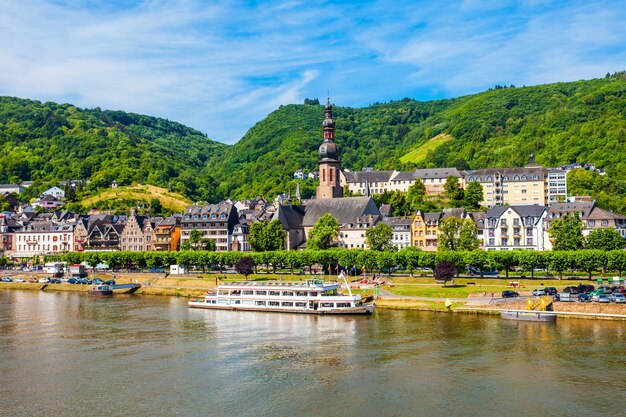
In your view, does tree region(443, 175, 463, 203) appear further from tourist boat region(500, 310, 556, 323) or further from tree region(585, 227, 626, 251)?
tourist boat region(500, 310, 556, 323)

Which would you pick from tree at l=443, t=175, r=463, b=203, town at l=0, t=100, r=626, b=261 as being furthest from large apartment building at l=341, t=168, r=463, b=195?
tree at l=443, t=175, r=463, b=203

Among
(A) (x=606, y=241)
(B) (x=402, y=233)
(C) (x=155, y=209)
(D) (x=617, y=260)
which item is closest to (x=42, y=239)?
(C) (x=155, y=209)

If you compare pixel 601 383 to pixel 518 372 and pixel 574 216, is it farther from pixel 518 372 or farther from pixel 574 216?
pixel 574 216

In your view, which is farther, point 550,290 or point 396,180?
point 396,180

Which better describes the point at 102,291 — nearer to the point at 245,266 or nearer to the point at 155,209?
the point at 245,266

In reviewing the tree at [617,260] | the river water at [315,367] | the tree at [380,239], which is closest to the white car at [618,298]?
the river water at [315,367]
